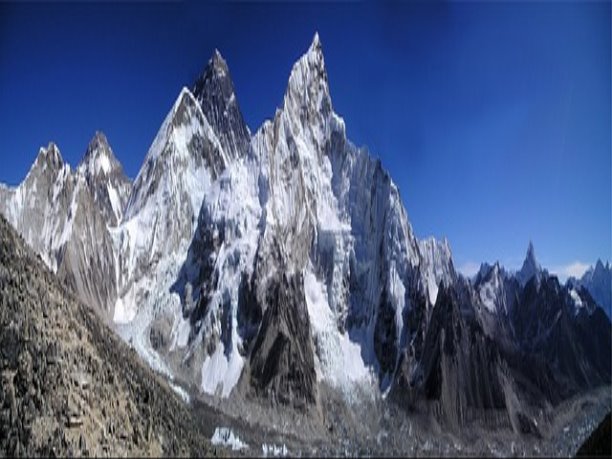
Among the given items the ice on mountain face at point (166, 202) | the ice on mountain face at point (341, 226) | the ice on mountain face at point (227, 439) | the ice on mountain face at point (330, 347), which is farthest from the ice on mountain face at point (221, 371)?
the ice on mountain face at point (227, 439)

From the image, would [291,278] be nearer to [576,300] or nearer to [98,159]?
[98,159]

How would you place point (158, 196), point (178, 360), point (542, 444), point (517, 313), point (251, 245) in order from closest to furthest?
point (542, 444)
point (178, 360)
point (251, 245)
point (158, 196)
point (517, 313)

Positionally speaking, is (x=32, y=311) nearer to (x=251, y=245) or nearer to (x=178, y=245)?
(x=251, y=245)

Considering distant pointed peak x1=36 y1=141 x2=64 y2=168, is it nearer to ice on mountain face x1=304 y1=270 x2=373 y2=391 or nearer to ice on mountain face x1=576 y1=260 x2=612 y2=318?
ice on mountain face x1=304 y1=270 x2=373 y2=391

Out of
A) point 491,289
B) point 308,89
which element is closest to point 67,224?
point 308,89

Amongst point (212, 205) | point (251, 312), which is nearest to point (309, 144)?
point (212, 205)
